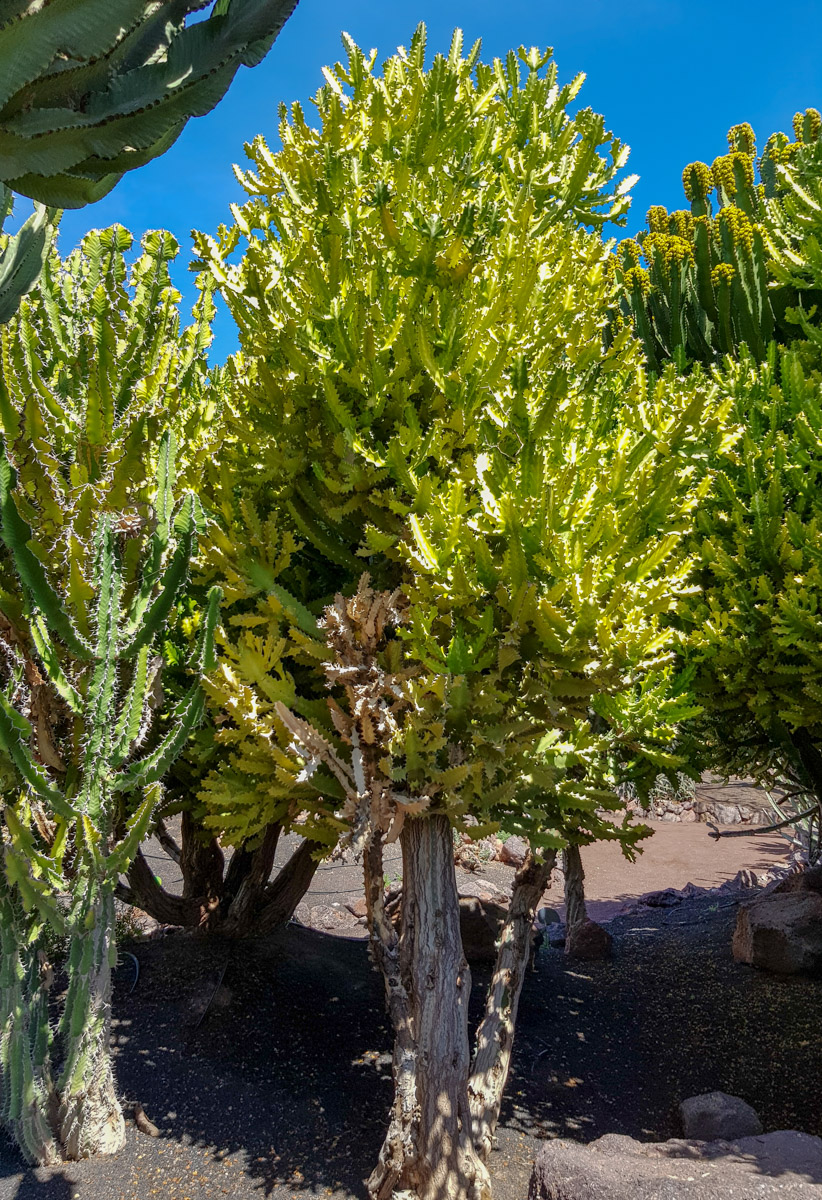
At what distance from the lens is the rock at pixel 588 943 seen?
9.66m

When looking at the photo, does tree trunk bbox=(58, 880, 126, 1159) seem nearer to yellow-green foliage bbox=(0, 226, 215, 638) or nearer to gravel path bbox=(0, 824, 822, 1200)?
gravel path bbox=(0, 824, 822, 1200)

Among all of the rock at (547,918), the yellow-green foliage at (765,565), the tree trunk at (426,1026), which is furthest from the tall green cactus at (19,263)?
the rock at (547,918)

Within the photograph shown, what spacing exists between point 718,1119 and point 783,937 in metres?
3.68

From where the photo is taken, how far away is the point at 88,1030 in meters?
4.07

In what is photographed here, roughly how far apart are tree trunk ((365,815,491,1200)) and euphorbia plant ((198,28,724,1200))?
0.01 meters

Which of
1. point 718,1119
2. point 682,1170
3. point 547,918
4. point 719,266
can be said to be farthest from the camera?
point 547,918

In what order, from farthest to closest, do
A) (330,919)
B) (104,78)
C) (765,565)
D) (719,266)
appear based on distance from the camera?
(330,919) < (719,266) < (765,565) < (104,78)

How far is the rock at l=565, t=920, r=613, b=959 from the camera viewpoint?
9656 millimetres

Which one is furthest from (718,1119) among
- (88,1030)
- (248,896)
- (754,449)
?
(754,449)

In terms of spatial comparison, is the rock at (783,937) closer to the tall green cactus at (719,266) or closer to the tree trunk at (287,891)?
the tree trunk at (287,891)

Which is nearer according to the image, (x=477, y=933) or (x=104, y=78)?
(x=104, y=78)

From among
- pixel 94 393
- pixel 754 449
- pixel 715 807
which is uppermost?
pixel 754 449

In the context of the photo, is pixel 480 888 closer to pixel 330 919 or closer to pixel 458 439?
pixel 330 919

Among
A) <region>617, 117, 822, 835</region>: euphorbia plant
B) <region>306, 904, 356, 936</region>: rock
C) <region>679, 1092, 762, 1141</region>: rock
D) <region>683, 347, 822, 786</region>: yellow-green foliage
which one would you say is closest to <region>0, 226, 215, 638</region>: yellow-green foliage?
<region>617, 117, 822, 835</region>: euphorbia plant
